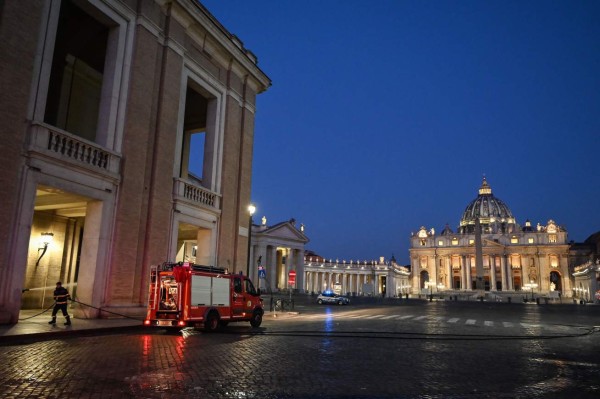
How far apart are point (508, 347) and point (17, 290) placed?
607 inches

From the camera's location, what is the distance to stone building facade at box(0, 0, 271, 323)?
48.8 ft

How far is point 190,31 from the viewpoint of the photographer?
23766 millimetres

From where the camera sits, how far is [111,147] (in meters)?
18.7

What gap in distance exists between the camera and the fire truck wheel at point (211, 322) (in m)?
17.1

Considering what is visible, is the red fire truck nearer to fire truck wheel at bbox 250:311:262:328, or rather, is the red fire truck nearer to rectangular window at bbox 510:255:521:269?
fire truck wheel at bbox 250:311:262:328

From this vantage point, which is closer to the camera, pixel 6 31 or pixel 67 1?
pixel 6 31

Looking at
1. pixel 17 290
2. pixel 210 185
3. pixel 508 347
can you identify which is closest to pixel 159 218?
pixel 210 185

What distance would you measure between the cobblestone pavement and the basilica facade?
432ft

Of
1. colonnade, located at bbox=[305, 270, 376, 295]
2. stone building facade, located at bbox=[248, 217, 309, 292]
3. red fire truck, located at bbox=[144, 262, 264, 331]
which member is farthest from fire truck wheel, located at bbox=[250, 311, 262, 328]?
colonnade, located at bbox=[305, 270, 376, 295]

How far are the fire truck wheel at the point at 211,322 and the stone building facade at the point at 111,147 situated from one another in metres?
3.70

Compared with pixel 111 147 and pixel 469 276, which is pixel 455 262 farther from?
pixel 111 147

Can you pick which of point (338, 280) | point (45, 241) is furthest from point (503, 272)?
point (45, 241)

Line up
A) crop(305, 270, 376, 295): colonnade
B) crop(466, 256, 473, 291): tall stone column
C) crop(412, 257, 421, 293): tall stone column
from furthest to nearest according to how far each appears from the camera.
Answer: crop(412, 257, 421, 293): tall stone column → crop(466, 256, 473, 291): tall stone column → crop(305, 270, 376, 295): colonnade

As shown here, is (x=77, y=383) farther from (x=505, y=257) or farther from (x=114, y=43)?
(x=505, y=257)
